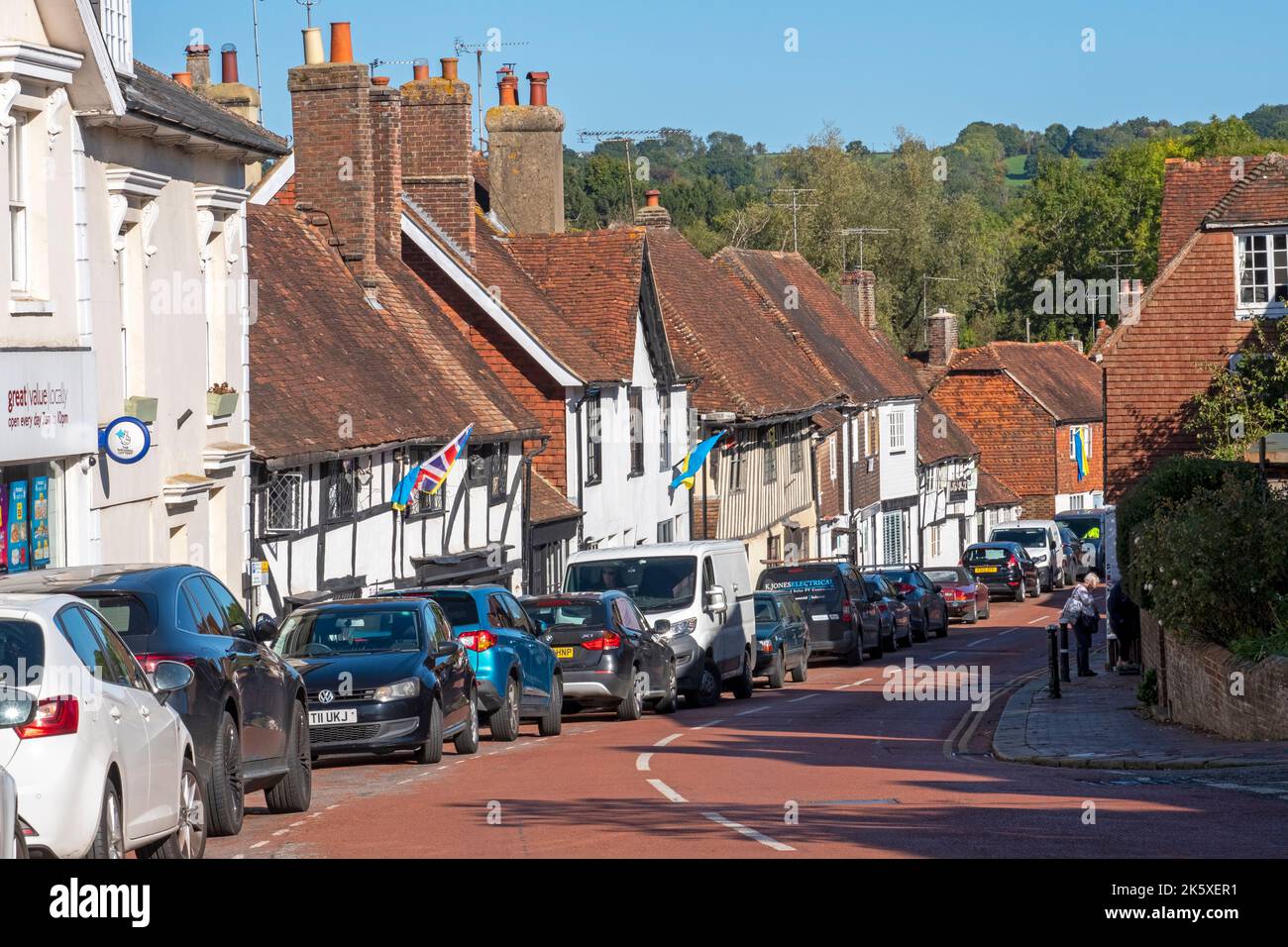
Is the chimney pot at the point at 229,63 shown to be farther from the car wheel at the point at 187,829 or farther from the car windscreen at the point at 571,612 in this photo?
the car wheel at the point at 187,829

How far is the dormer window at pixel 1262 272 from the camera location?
3728 centimetres

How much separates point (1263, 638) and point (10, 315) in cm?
1239

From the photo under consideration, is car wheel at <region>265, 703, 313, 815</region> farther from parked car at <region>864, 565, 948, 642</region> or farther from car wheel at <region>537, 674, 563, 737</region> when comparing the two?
parked car at <region>864, 565, 948, 642</region>

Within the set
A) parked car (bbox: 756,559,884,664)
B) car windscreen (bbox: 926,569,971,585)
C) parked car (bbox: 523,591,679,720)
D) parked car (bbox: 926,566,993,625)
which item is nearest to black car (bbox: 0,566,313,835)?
parked car (bbox: 523,591,679,720)

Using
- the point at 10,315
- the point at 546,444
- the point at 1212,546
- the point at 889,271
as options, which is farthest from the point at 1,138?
the point at 889,271

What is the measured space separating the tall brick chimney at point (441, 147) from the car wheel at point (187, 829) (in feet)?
96.1

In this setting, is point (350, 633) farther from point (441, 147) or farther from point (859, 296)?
point (859, 296)

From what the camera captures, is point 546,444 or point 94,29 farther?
point 546,444

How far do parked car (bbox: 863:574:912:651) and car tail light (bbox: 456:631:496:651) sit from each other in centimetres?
2041

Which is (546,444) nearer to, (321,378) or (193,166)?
(321,378)

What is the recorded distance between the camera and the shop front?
63.1ft

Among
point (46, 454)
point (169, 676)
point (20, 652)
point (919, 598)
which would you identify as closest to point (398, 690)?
point (46, 454)

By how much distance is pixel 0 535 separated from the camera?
19.2 metres

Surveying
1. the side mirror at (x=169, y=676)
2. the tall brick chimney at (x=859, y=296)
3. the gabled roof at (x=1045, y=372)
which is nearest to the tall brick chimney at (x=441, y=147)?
the side mirror at (x=169, y=676)
